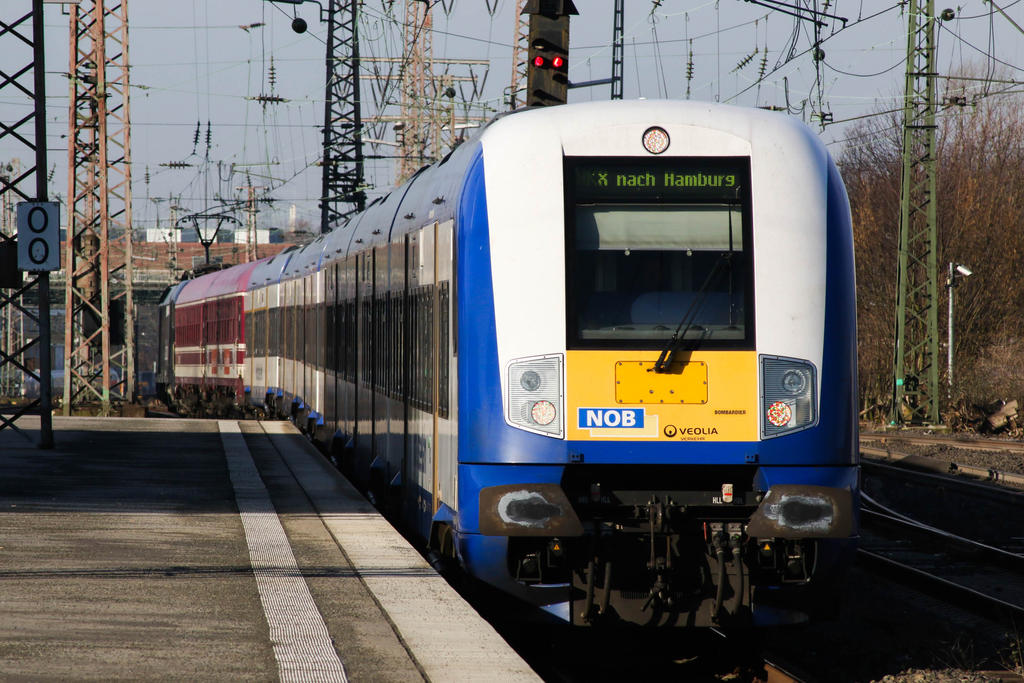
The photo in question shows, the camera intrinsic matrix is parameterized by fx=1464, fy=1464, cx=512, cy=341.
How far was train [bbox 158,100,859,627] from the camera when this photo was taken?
7938 millimetres

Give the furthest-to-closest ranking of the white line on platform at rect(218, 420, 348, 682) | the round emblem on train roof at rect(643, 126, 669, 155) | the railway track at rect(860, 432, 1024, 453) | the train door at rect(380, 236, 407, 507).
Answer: the railway track at rect(860, 432, 1024, 453)
the train door at rect(380, 236, 407, 507)
the round emblem on train roof at rect(643, 126, 669, 155)
the white line on platform at rect(218, 420, 348, 682)

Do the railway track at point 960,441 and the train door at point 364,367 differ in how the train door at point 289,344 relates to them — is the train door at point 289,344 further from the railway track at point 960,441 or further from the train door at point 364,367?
the railway track at point 960,441

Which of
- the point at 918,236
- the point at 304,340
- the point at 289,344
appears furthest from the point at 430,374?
the point at 918,236

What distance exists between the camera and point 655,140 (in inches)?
333

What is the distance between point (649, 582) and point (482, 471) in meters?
1.10

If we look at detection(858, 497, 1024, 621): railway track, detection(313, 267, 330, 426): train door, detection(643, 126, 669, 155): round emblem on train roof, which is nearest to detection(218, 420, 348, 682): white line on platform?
detection(643, 126, 669, 155): round emblem on train roof

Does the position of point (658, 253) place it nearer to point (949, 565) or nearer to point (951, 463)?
point (949, 565)

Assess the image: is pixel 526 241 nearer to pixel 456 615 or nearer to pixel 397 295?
pixel 456 615

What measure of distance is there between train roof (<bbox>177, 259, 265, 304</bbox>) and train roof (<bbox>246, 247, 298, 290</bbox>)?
72cm

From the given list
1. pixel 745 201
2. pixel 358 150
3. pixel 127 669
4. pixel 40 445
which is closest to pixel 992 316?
pixel 358 150

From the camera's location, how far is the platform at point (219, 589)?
20.5 feet

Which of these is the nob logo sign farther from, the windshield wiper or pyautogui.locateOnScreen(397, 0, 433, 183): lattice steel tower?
pyautogui.locateOnScreen(397, 0, 433, 183): lattice steel tower

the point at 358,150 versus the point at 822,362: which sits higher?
the point at 358,150

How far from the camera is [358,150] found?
48.7 metres
